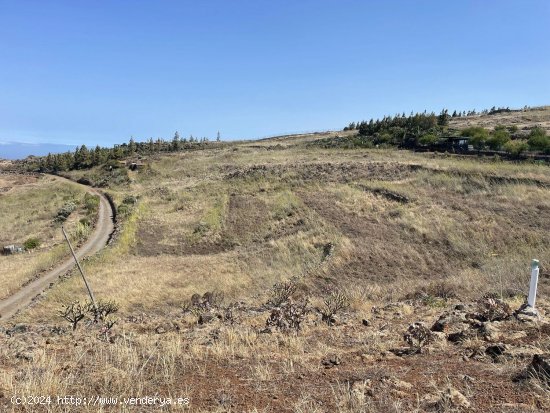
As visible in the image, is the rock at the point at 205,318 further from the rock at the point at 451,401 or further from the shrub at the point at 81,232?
the shrub at the point at 81,232

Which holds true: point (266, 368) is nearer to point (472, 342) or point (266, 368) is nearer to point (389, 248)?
point (472, 342)

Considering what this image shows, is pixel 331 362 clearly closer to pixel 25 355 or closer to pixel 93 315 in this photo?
pixel 25 355

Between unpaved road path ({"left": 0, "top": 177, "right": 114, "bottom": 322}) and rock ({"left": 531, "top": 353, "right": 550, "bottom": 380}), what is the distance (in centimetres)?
1972

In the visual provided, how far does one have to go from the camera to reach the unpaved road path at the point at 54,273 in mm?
20172

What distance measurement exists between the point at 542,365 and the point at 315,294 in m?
12.9

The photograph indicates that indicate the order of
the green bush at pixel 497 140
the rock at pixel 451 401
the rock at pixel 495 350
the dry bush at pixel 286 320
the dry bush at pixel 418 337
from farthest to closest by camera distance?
the green bush at pixel 497 140 → the dry bush at pixel 286 320 → the dry bush at pixel 418 337 → the rock at pixel 495 350 → the rock at pixel 451 401

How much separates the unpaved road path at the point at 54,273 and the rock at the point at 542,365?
64.7ft

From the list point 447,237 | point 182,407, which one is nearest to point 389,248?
point 447,237

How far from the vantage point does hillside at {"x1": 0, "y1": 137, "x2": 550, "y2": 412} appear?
206 inches

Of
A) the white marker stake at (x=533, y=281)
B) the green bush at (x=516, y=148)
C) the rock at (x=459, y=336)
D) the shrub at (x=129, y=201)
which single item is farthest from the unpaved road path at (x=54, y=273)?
the green bush at (x=516, y=148)

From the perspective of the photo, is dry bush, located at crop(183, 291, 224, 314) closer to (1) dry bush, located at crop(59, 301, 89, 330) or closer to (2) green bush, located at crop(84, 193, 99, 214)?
(1) dry bush, located at crop(59, 301, 89, 330)

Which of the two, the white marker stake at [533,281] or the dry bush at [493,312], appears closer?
the white marker stake at [533,281]

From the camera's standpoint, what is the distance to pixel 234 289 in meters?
19.5

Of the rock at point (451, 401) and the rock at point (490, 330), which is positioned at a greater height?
the rock at point (451, 401)
